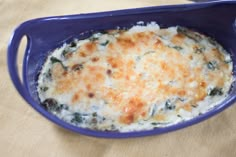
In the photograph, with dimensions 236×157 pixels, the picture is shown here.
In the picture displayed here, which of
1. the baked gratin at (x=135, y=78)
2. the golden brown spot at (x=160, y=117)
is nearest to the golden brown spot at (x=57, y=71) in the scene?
the baked gratin at (x=135, y=78)

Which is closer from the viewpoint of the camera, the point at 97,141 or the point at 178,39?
the point at 97,141

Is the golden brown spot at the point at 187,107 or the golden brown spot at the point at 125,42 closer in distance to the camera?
the golden brown spot at the point at 187,107

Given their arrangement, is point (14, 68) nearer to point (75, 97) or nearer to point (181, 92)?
point (75, 97)

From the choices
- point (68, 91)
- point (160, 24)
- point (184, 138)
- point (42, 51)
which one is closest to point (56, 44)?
point (42, 51)

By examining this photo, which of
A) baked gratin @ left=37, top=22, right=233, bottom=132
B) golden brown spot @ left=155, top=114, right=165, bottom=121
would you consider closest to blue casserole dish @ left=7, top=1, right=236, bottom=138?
baked gratin @ left=37, top=22, right=233, bottom=132

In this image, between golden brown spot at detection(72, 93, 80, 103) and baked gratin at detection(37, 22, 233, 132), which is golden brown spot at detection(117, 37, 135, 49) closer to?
baked gratin at detection(37, 22, 233, 132)

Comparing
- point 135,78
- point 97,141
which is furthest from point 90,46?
point 97,141

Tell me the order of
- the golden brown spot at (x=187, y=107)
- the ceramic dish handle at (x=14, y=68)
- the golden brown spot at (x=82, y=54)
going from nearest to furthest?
the ceramic dish handle at (x=14, y=68) < the golden brown spot at (x=187, y=107) < the golden brown spot at (x=82, y=54)

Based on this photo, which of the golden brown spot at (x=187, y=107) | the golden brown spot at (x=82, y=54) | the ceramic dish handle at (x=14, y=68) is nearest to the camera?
the ceramic dish handle at (x=14, y=68)

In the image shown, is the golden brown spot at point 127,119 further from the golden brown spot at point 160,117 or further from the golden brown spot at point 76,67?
the golden brown spot at point 76,67
